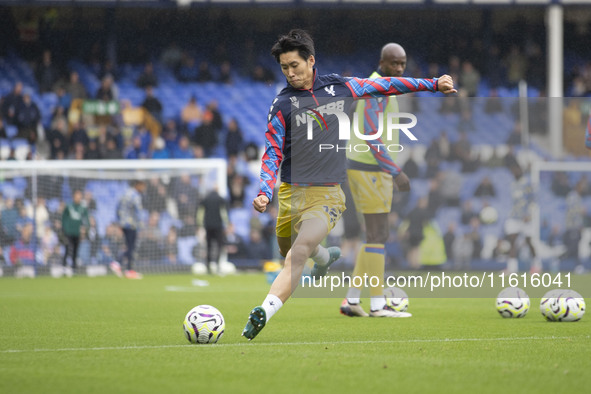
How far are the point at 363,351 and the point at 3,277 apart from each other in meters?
15.1

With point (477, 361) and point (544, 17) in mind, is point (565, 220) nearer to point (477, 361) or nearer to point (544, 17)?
point (477, 361)

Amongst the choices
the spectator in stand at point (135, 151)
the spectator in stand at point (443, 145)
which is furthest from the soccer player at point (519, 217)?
the spectator in stand at point (135, 151)

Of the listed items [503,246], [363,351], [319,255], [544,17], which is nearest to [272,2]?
[544,17]

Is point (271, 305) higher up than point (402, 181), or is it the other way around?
point (402, 181)

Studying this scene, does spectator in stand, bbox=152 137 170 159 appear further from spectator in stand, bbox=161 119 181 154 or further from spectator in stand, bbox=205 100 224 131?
spectator in stand, bbox=205 100 224 131

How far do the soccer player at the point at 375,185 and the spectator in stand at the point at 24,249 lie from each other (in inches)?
518

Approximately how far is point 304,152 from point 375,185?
189cm

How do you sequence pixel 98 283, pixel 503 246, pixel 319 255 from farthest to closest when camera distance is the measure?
pixel 98 283 < pixel 503 246 < pixel 319 255

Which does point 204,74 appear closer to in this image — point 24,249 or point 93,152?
point 93,152

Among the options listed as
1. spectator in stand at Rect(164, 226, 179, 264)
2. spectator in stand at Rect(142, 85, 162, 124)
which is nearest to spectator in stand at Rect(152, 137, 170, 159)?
spectator in stand at Rect(142, 85, 162, 124)

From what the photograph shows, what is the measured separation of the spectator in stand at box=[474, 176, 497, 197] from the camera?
1257cm

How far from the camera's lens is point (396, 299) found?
31.0 ft

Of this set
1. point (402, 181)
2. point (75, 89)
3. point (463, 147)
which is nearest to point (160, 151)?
point (75, 89)

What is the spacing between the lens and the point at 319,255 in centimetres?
796
